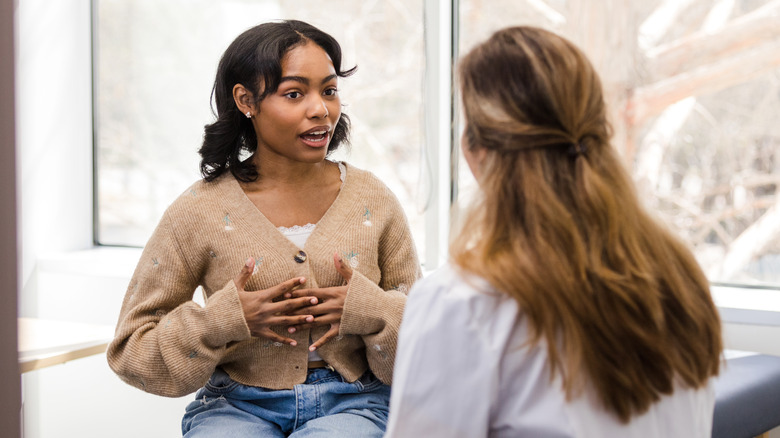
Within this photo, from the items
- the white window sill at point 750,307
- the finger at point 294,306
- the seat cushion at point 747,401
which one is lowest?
the seat cushion at point 747,401

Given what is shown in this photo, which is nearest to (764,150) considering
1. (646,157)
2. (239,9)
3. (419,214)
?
(646,157)

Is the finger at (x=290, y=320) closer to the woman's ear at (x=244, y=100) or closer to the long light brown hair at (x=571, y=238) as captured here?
the woman's ear at (x=244, y=100)

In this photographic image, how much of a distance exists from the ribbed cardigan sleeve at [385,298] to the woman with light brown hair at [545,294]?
0.53m

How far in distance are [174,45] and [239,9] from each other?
371 millimetres

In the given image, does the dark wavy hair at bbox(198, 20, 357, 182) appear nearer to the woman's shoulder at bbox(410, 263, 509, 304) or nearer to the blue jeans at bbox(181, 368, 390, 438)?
the blue jeans at bbox(181, 368, 390, 438)

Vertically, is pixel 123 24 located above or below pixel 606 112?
above

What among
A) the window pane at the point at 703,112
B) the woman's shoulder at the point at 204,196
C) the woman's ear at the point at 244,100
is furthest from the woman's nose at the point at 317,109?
the window pane at the point at 703,112

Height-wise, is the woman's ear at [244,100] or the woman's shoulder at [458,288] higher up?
the woman's ear at [244,100]

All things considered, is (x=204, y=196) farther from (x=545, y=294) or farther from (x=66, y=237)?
(x=66, y=237)

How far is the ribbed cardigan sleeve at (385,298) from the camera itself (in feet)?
4.83

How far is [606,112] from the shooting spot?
1.00m

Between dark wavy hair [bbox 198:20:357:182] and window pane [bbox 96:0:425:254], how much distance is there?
1124 millimetres

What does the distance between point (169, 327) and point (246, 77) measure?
0.53 m

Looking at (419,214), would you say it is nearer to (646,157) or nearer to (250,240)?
(646,157)
